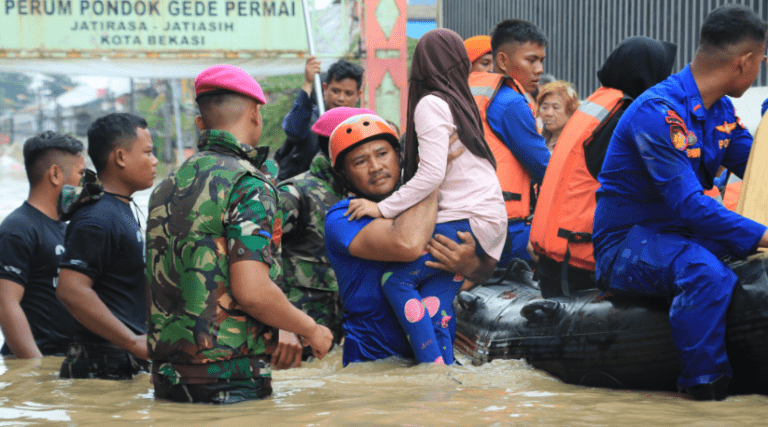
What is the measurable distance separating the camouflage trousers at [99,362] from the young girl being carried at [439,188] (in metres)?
1.34

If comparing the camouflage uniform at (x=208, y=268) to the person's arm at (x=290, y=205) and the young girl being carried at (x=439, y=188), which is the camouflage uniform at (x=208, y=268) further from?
the person's arm at (x=290, y=205)

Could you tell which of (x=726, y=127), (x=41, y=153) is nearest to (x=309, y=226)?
(x=41, y=153)

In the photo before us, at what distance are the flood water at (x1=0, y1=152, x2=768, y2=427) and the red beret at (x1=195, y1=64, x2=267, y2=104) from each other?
112 cm

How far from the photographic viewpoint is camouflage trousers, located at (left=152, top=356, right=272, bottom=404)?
257 cm

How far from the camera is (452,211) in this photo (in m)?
3.35

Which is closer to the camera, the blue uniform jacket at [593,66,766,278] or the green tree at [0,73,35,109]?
the blue uniform jacket at [593,66,766,278]

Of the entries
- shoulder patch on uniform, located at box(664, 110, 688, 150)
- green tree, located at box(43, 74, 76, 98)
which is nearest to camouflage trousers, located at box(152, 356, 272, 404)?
shoulder patch on uniform, located at box(664, 110, 688, 150)

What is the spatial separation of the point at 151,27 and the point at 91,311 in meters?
10.8

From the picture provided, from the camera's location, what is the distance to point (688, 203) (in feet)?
9.44

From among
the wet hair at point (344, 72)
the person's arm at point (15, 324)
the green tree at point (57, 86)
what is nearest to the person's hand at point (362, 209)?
the person's arm at point (15, 324)

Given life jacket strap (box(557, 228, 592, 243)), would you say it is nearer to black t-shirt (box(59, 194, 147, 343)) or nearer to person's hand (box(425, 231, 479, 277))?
person's hand (box(425, 231, 479, 277))

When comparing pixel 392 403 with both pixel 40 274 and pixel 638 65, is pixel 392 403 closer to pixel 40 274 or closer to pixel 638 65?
pixel 638 65

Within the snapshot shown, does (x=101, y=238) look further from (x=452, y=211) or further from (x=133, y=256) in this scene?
(x=452, y=211)

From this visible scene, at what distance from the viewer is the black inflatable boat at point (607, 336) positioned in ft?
9.46
